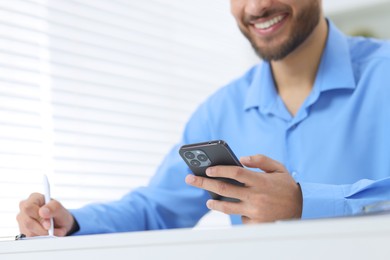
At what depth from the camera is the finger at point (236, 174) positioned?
35.3 inches

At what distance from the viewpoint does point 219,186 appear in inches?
36.9

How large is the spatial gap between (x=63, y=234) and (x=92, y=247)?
1.51 feet

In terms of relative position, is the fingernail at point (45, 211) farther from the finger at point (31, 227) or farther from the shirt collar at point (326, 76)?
the shirt collar at point (326, 76)

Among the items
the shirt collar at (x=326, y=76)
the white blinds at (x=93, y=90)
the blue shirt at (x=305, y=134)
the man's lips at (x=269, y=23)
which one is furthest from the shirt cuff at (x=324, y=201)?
the white blinds at (x=93, y=90)

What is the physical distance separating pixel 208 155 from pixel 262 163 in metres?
0.09

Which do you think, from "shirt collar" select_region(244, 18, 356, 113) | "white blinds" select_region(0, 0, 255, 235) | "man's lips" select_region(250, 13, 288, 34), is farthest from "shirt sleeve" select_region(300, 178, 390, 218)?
"white blinds" select_region(0, 0, 255, 235)

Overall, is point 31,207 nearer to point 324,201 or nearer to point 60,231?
point 60,231

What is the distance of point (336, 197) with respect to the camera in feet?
3.04

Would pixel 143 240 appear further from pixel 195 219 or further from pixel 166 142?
pixel 166 142

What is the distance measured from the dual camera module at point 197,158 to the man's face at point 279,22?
524mm

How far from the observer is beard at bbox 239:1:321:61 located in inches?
53.7

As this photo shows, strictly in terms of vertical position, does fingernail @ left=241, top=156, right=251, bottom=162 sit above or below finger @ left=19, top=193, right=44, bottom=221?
above

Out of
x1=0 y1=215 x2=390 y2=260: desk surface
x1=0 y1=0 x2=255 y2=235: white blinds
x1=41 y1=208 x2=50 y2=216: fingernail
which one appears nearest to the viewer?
x1=0 y1=215 x2=390 y2=260: desk surface

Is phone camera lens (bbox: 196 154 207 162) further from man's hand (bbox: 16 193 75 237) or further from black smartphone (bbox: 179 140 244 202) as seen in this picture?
man's hand (bbox: 16 193 75 237)
